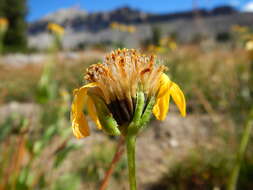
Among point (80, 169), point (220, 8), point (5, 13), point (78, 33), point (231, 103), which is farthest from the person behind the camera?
point (78, 33)

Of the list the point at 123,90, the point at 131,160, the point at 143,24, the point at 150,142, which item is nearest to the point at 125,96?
the point at 123,90

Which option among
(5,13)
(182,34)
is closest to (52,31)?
(5,13)

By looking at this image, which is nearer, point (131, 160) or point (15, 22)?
point (131, 160)

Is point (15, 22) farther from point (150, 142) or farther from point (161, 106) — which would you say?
point (161, 106)

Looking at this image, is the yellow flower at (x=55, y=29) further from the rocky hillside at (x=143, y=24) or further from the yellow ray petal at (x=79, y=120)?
the rocky hillside at (x=143, y=24)

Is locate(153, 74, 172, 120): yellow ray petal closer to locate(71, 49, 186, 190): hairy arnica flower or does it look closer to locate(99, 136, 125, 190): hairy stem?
locate(71, 49, 186, 190): hairy arnica flower

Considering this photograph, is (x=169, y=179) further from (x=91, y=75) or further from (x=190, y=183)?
(x=91, y=75)

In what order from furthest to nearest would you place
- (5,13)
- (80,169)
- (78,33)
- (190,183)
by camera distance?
(78,33)
(5,13)
(80,169)
(190,183)
